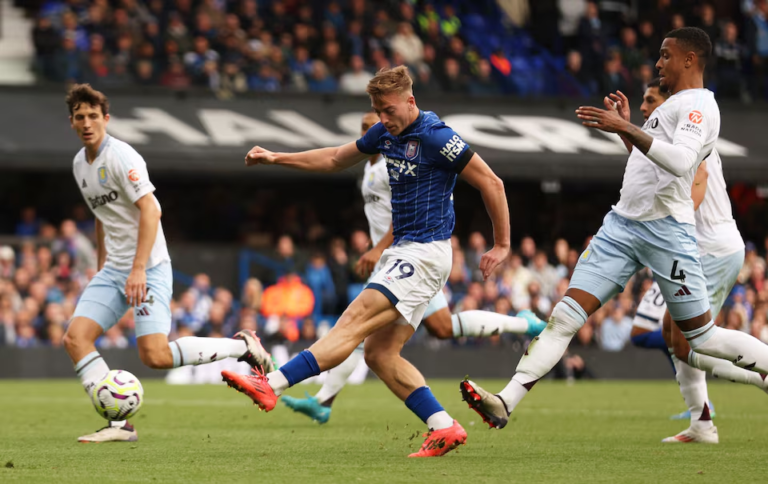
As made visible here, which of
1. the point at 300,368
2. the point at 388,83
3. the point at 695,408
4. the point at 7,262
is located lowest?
the point at 7,262

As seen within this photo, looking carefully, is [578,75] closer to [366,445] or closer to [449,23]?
[449,23]

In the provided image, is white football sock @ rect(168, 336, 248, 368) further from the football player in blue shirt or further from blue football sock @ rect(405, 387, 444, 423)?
blue football sock @ rect(405, 387, 444, 423)

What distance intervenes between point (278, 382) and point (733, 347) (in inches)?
110

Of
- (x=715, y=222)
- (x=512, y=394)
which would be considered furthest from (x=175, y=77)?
(x=512, y=394)

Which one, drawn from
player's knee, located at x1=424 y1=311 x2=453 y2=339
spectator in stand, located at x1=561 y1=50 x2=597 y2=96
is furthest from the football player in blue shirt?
spectator in stand, located at x1=561 y1=50 x2=597 y2=96

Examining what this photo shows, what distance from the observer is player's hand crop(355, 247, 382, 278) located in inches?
360

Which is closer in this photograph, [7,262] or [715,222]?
[715,222]

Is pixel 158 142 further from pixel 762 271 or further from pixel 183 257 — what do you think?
pixel 762 271

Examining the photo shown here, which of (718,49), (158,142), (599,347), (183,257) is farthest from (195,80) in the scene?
(718,49)

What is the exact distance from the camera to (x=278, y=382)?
21.2 feet

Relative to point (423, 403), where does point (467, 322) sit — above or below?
below

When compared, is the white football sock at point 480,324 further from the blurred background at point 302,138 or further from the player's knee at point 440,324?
the blurred background at point 302,138

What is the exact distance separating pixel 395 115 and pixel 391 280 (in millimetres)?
941

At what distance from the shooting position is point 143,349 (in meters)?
8.45
